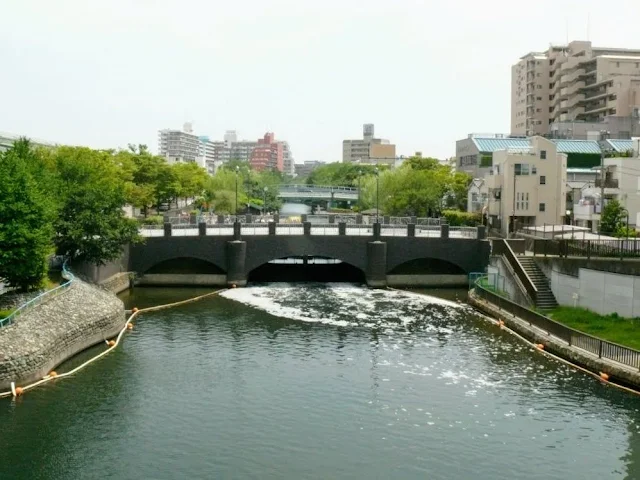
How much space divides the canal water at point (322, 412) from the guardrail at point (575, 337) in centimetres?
153

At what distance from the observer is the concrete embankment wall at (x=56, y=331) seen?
31.0 meters

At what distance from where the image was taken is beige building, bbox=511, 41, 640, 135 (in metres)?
119

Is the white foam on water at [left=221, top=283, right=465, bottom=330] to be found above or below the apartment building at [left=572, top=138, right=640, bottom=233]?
below

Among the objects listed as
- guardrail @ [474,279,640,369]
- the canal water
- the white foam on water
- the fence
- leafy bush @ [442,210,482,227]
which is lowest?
the canal water

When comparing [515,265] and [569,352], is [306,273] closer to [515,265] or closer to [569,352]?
[515,265]

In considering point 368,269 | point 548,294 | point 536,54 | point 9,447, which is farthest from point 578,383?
point 536,54

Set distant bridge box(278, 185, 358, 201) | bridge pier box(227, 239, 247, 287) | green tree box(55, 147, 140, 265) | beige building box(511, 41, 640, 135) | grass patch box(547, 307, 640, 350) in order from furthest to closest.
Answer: distant bridge box(278, 185, 358, 201)
beige building box(511, 41, 640, 135)
bridge pier box(227, 239, 247, 287)
green tree box(55, 147, 140, 265)
grass patch box(547, 307, 640, 350)

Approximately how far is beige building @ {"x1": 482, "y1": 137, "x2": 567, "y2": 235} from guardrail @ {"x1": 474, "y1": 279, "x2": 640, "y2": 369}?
94.2 feet

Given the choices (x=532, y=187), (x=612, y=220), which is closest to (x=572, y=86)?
(x=532, y=187)

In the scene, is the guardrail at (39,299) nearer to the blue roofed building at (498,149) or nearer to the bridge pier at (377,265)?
the bridge pier at (377,265)

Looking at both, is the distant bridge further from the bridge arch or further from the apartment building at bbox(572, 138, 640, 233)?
the bridge arch

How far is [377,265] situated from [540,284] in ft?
58.1

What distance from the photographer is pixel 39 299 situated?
36.2 meters

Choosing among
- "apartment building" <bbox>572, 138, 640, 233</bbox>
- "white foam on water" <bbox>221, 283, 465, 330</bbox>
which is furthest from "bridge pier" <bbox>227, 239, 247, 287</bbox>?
"apartment building" <bbox>572, 138, 640, 233</bbox>
